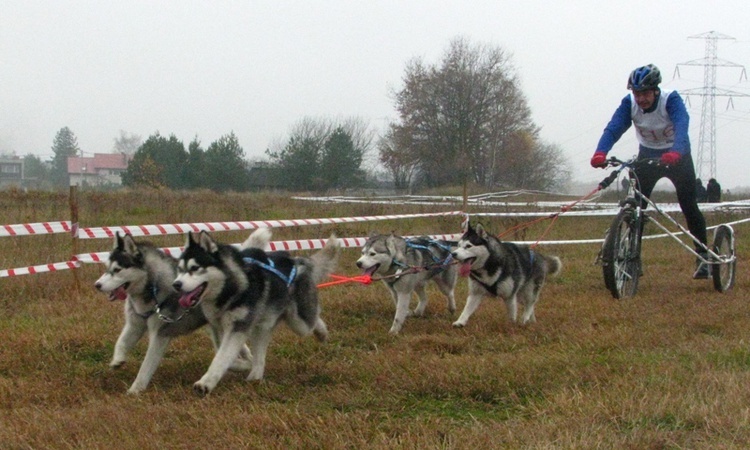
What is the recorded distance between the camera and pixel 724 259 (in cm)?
757

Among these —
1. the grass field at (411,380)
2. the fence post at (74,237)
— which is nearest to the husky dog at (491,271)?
the grass field at (411,380)

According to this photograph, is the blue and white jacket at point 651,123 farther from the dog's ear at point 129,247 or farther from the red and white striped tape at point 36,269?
the red and white striped tape at point 36,269

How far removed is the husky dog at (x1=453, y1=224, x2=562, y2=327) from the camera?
5.90 meters

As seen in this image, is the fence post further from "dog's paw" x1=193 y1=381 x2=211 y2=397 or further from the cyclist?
the cyclist

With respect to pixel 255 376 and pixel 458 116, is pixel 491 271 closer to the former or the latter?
pixel 255 376

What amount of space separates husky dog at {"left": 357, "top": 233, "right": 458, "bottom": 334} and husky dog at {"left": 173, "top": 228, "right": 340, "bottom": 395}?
1.34m

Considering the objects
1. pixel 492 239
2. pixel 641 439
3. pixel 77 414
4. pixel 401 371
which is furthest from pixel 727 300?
pixel 77 414

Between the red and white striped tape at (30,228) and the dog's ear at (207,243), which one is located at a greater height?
the dog's ear at (207,243)

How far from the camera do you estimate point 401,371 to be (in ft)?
13.5

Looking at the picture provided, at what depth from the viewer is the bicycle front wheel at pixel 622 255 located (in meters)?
6.41

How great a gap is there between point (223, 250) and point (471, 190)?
95.9ft

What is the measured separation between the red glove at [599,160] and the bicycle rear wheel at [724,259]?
74.3 inches

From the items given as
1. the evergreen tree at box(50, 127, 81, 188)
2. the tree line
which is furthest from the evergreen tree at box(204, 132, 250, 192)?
the evergreen tree at box(50, 127, 81, 188)

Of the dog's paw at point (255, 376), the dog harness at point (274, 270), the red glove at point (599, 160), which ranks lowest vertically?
the dog's paw at point (255, 376)
